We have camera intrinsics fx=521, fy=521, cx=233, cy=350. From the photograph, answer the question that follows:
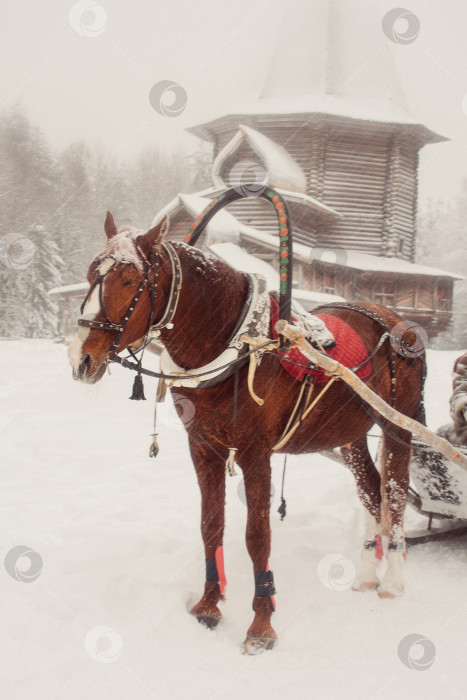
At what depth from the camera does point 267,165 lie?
53.7 ft

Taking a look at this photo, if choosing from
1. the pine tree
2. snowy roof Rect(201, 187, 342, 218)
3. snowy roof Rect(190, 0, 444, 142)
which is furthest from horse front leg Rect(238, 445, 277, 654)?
snowy roof Rect(190, 0, 444, 142)

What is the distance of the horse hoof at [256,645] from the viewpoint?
2.89 m

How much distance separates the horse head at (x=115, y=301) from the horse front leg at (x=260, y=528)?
101 cm

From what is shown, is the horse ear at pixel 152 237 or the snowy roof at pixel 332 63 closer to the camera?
the horse ear at pixel 152 237

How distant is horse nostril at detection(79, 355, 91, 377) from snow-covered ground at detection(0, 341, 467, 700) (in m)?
0.32

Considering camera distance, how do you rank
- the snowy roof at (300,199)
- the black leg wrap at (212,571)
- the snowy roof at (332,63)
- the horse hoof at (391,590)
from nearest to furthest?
the black leg wrap at (212,571) → the horse hoof at (391,590) → the snowy roof at (300,199) → the snowy roof at (332,63)

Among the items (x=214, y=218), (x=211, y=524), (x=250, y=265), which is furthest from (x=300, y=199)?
(x=211, y=524)

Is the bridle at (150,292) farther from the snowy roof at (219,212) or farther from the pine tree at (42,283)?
the pine tree at (42,283)

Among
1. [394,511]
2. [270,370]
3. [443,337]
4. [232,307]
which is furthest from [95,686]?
[443,337]

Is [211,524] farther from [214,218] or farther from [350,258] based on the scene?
[350,258]

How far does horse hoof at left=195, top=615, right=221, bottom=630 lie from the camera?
3.15 m

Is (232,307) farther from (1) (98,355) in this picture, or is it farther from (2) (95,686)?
(2) (95,686)

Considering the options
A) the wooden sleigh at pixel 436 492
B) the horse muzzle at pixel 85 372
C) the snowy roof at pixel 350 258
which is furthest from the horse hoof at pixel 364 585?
the snowy roof at pixel 350 258

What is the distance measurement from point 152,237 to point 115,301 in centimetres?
37
